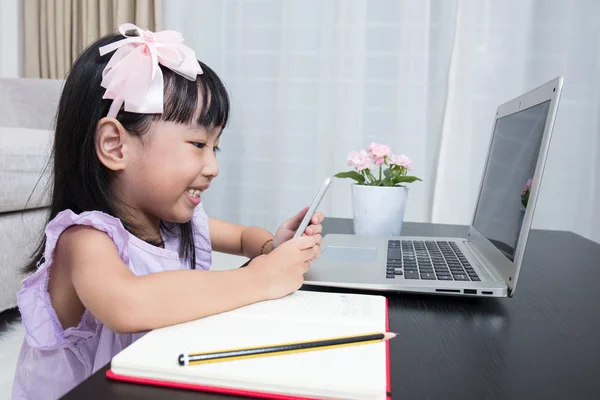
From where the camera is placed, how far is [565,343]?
0.55 metres

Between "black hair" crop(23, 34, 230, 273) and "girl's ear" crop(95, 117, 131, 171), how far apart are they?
1cm

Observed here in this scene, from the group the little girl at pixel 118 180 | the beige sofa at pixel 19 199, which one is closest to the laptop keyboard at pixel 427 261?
the little girl at pixel 118 180

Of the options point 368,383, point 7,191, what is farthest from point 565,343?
point 7,191

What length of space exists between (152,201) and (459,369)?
0.48 meters

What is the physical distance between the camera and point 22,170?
5.18 ft

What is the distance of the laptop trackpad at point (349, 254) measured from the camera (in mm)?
890

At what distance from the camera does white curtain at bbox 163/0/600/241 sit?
2283 mm

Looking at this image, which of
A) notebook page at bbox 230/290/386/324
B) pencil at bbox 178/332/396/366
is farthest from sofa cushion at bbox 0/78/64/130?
pencil at bbox 178/332/396/366

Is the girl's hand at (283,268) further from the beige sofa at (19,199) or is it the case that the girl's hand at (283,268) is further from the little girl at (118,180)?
the beige sofa at (19,199)

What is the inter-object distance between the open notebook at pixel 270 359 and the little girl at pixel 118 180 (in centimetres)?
10

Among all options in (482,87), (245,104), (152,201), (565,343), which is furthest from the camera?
(245,104)

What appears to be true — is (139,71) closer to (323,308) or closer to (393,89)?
(323,308)

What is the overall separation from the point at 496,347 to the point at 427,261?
1.12 ft

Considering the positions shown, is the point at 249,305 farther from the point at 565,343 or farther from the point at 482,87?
the point at 482,87
